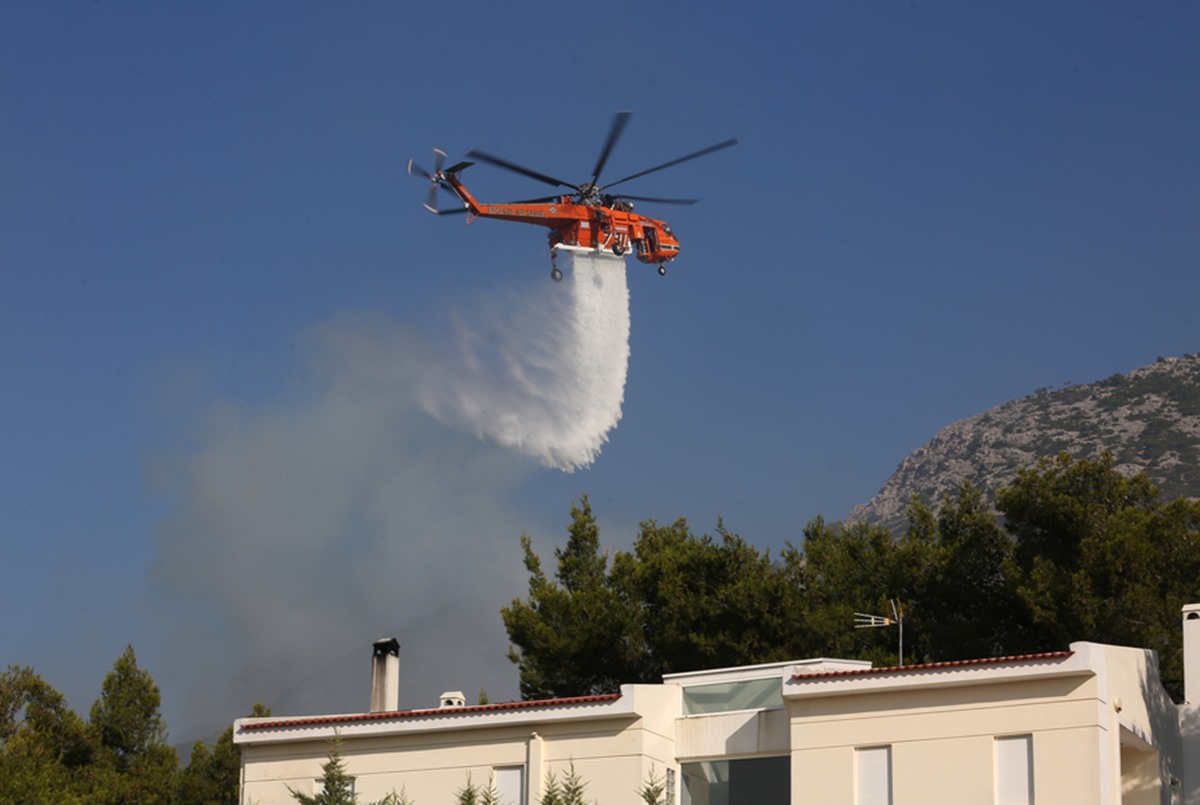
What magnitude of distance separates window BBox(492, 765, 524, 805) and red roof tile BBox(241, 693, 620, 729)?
1052 millimetres

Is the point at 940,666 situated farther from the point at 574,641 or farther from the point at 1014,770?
the point at 574,641

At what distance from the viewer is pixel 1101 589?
45031mm

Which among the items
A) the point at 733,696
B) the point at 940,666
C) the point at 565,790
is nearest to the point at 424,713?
the point at 565,790

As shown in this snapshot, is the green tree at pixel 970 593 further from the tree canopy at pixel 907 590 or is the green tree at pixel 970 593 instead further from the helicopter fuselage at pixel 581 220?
the helicopter fuselage at pixel 581 220

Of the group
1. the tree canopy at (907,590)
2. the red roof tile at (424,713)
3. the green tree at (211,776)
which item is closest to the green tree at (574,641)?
the tree canopy at (907,590)

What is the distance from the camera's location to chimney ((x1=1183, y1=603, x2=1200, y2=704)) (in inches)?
1319

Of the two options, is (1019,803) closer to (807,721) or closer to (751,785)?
(807,721)

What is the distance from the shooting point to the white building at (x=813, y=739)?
2986 centimetres

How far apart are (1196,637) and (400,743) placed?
46.6ft

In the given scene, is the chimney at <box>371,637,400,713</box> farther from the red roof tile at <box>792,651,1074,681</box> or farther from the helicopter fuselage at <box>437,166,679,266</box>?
the helicopter fuselage at <box>437,166,679,266</box>

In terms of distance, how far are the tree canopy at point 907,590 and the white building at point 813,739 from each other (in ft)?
36.2

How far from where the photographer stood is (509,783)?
111 feet

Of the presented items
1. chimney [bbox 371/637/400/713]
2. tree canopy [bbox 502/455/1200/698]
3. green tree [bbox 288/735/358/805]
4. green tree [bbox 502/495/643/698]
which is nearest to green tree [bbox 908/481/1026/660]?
tree canopy [bbox 502/455/1200/698]

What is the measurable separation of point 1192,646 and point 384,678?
1541 cm
